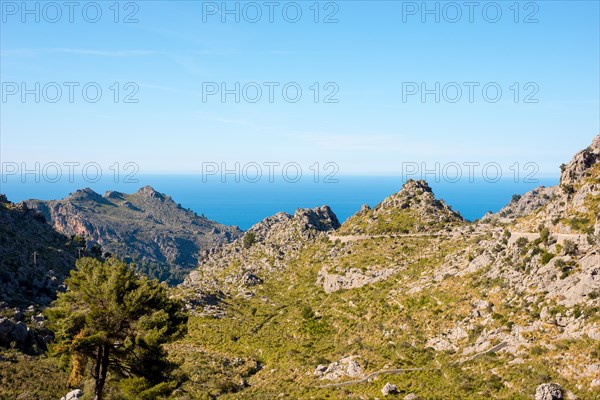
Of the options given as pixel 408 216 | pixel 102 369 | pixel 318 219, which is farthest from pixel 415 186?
pixel 102 369

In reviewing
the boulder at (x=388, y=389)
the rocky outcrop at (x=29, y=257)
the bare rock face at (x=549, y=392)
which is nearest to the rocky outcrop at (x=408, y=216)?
the boulder at (x=388, y=389)

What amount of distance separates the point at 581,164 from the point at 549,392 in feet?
134

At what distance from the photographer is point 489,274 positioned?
6344cm

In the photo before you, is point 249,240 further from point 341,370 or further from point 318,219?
point 341,370

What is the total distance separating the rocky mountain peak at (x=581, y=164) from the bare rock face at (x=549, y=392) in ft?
120

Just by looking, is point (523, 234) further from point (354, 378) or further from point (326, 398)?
point (326, 398)

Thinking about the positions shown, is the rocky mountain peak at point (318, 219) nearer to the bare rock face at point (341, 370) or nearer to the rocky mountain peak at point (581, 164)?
the bare rock face at point (341, 370)

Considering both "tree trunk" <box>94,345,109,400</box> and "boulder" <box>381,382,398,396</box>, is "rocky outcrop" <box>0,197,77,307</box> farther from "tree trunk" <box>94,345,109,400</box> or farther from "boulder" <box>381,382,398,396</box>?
"boulder" <box>381,382,398,396</box>

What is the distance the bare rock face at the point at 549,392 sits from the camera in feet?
124

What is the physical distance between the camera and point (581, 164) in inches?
2606

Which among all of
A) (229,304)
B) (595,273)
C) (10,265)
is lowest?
(229,304)

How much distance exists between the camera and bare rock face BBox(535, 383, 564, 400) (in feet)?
124

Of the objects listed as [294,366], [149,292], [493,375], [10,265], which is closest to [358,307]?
[294,366]

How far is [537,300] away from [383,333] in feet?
69.6
